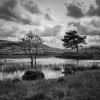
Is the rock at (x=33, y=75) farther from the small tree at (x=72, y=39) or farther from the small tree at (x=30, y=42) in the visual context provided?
the small tree at (x=72, y=39)

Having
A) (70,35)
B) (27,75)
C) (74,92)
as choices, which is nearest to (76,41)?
(70,35)

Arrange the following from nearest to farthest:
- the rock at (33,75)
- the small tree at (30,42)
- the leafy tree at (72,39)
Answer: the rock at (33,75) → the small tree at (30,42) → the leafy tree at (72,39)

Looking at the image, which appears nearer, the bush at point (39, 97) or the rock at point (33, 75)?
the bush at point (39, 97)

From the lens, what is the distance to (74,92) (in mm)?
10484

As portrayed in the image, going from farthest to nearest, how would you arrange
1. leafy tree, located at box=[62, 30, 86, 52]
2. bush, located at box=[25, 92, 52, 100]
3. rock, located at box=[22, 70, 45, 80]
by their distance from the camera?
leafy tree, located at box=[62, 30, 86, 52] → rock, located at box=[22, 70, 45, 80] → bush, located at box=[25, 92, 52, 100]

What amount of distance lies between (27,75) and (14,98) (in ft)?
40.7

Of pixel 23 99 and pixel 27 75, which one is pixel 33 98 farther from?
pixel 27 75

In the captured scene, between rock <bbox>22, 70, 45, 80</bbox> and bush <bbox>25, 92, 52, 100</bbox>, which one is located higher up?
bush <bbox>25, 92, 52, 100</bbox>

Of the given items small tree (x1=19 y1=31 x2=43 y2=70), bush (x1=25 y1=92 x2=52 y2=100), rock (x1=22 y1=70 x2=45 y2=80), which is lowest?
rock (x1=22 y1=70 x2=45 y2=80)

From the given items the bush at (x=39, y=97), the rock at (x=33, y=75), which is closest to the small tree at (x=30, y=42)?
the rock at (x=33, y=75)

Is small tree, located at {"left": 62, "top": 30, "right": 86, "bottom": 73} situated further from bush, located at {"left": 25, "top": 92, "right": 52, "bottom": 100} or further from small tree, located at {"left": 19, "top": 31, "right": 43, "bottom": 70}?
bush, located at {"left": 25, "top": 92, "right": 52, "bottom": 100}

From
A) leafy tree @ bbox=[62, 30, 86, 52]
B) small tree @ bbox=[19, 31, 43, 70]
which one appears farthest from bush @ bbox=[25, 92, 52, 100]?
leafy tree @ bbox=[62, 30, 86, 52]

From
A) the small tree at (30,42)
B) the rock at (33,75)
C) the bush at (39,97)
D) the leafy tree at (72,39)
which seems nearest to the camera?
the bush at (39,97)

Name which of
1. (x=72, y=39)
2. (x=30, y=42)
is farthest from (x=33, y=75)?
(x=72, y=39)
